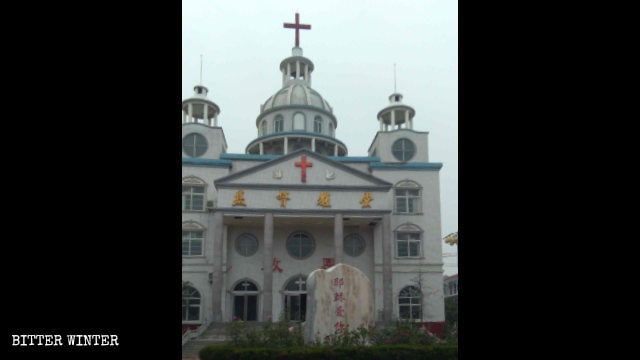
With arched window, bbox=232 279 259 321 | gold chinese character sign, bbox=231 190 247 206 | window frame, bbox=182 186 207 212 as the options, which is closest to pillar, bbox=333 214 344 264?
gold chinese character sign, bbox=231 190 247 206

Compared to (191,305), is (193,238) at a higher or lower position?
higher

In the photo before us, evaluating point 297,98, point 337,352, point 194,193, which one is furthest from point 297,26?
point 337,352

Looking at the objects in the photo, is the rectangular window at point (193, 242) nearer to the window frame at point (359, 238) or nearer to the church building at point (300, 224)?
the church building at point (300, 224)

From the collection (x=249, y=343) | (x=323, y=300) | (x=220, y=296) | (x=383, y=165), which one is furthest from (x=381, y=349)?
(x=383, y=165)

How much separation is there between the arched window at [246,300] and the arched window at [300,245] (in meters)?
2.34

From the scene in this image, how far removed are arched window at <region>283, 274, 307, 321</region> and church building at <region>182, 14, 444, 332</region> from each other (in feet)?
A: 0.15

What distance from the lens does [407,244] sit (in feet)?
84.1

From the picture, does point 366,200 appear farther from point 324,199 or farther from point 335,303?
point 335,303

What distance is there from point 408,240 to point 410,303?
2.91m

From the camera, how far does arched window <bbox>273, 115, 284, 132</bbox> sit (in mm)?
30541

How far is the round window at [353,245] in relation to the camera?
83.0 feet

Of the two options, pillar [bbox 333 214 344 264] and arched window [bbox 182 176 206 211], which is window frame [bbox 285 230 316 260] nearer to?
pillar [bbox 333 214 344 264]

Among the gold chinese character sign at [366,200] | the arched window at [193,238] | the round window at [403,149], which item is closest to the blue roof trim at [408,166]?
the round window at [403,149]
